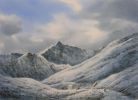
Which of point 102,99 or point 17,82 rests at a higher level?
point 17,82

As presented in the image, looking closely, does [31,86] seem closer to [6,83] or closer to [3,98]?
[6,83]

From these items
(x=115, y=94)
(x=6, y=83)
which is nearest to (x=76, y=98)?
(x=115, y=94)

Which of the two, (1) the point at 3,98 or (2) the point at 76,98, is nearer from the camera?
(1) the point at 3,98

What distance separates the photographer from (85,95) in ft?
582

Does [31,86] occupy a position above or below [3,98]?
above

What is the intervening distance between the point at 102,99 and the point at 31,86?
3542 centimetres

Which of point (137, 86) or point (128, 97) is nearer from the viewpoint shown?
point (128, 97)

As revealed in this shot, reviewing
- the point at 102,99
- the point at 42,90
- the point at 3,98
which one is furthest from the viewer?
the point at 42,90

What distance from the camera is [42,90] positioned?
187 metres

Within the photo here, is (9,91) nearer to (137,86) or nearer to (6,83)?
(6,83)

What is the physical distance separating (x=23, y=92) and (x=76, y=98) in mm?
20374

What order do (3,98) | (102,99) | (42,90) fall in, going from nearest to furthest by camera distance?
1. (3,98)
2. (102,99)
3. (42,90)

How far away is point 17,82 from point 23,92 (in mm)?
13479

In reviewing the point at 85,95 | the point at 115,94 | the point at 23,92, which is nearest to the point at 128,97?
the point at 115,94
